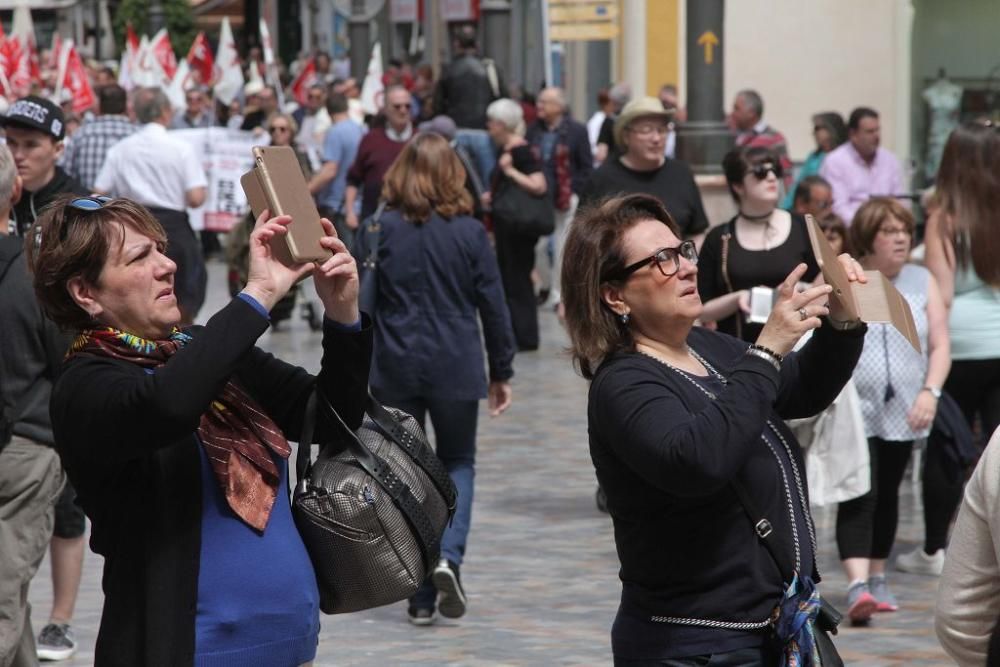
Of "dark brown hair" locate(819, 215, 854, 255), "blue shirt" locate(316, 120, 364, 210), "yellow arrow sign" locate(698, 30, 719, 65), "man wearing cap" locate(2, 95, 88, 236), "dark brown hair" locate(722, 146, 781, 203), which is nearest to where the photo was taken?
"man wearing cap" locate(2, 95, 88, 236)

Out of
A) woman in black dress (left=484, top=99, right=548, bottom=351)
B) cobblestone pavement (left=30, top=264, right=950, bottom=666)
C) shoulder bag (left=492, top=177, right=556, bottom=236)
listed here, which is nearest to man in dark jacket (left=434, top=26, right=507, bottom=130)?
woman in black dress (left=484, top=99, right=548, bottom=351)

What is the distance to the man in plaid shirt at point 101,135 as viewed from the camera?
43.9ft

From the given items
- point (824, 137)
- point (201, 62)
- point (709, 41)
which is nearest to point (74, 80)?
point (201, 62)

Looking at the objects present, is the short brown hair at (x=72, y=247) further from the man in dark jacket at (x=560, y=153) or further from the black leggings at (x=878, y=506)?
the man in dark jacket at (x=560, y=153)

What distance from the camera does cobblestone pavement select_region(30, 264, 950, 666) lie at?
276 inches

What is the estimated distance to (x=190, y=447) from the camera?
3600 millimetres

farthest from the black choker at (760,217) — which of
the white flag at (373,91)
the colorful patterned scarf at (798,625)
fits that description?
the white flag at (373,91)

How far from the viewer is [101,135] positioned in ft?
44.1

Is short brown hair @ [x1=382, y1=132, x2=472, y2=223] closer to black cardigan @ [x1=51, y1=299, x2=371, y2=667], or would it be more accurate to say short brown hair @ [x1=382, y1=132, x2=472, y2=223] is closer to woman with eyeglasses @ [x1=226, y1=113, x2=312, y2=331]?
black cardigan @ [x1=51, y1=299, x2=371, y2=667]

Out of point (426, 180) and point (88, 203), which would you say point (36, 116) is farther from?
point (88, 203)

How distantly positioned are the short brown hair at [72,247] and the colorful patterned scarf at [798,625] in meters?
1.39

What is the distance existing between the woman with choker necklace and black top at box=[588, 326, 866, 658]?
3886mm

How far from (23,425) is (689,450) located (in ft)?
9.63

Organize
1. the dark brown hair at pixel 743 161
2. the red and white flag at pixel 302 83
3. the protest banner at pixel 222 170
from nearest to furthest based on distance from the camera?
1. the dark brown hair at pixel 743 161
2. the protest banner at pixel 222 170
3. the red and white flag at pixel 302 83
